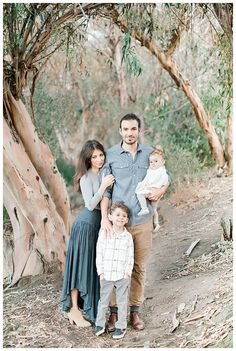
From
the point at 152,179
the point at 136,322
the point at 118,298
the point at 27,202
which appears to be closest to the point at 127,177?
the point at 152,179

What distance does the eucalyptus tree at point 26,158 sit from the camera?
5383 millimetres

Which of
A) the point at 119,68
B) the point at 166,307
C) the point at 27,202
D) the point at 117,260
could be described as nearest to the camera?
the point at 117,260

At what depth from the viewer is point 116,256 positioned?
416 centimetres

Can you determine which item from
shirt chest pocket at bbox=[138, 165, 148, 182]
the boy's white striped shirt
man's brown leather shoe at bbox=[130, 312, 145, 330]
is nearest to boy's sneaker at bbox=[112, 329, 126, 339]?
man's brown leather shoe at bbox=[130, 312, 145, 330]

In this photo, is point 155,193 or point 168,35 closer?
point 155,193

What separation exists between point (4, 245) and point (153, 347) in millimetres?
2494

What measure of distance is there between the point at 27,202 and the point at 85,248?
4.08 feet

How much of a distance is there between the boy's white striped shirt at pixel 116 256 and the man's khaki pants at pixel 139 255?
103 millimetres

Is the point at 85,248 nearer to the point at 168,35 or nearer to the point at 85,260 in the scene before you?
the point at 85,260

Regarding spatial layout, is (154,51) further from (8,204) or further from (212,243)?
(8,204)

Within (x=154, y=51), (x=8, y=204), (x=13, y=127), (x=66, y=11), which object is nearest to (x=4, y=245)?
(x=8, y=204)

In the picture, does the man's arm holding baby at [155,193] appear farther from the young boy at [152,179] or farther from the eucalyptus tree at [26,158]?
the eucalyptus tree at [26,158]

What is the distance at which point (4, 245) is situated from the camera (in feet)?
20.8

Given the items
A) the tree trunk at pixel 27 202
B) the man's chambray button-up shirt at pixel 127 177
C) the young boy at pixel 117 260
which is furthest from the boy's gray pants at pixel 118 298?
the tree trunk at pixel 27 202
